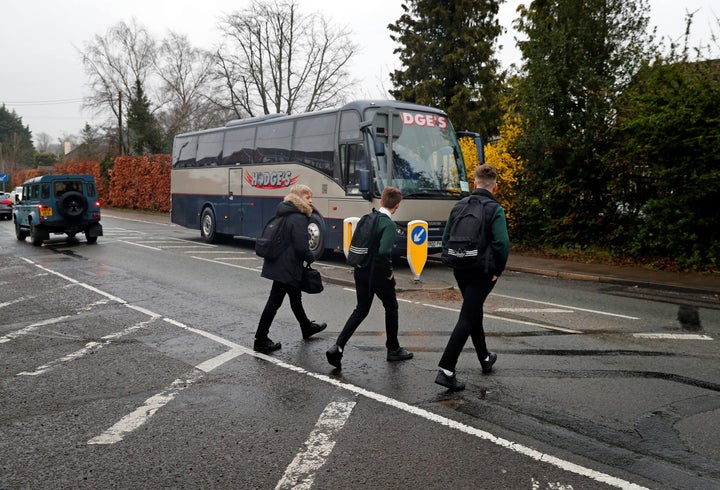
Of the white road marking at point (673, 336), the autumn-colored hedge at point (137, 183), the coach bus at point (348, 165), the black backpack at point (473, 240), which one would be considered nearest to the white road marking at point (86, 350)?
→ the black backpack at point (473, 240)

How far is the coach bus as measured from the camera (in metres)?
13.8

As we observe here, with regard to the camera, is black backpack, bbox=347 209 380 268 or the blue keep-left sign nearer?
black backpack, bbox=347 209 380 268

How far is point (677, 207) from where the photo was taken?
13312mm

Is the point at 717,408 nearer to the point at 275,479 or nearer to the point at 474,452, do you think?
the point at 474,452

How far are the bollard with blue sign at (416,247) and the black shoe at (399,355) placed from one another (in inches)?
200

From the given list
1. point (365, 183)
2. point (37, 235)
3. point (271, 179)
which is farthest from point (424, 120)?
point (37, 235)

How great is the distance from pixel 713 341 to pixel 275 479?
6.02 metres

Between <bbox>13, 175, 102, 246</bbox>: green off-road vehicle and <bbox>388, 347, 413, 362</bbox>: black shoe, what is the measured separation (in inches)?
594

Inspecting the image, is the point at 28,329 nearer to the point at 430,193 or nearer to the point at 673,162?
the point at 430,193

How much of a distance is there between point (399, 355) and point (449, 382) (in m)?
1.07

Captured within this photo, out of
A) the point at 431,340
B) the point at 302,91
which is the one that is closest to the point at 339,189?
the point at 431,340

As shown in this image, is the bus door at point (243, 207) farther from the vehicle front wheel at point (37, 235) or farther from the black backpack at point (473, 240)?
the black backpack at point (473, 240)

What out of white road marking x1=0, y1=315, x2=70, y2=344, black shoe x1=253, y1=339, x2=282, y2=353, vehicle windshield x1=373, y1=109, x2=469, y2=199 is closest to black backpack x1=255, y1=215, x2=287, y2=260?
black shoe x1=253, y1=339, x2=282, y2=353

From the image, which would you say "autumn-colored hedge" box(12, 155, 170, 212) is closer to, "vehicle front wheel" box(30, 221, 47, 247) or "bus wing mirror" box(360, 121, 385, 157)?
"vehicle front wheel" box(30, 221, 47, 247)
